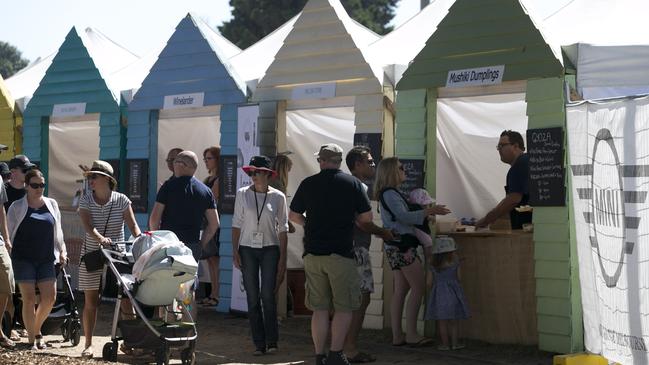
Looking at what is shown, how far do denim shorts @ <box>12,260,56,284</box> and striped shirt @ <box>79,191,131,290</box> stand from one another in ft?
1.81

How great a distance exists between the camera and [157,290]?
28.5 feet

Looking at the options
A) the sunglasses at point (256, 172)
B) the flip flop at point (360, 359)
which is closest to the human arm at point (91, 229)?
the sunglasses at point (256, 172)

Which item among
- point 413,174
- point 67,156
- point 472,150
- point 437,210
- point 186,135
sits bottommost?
point 437,210

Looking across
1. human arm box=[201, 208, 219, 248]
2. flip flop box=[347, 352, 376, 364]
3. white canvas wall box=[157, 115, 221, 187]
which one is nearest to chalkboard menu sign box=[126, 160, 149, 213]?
white canvas wall box=[157, 115, 221, 187]

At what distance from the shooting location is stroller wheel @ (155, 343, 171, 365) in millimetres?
8555

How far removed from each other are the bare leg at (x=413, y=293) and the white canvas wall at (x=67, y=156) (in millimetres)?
7228

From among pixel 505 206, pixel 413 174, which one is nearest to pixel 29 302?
pixel 413 174

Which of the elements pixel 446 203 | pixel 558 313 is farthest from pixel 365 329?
pixel 558 313

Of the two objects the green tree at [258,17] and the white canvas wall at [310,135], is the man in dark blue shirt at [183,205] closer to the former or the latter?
the white canvas wall at [310,135]

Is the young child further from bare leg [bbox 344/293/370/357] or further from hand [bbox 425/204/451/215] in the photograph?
bare leg [bbox 344/293/370/357]

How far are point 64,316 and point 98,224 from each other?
1.55 metres

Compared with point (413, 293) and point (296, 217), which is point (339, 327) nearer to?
point (296, 217)

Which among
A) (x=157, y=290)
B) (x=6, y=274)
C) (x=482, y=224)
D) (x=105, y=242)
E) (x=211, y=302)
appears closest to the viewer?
(x=157, y=290)

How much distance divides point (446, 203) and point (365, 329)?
1.67 meters
